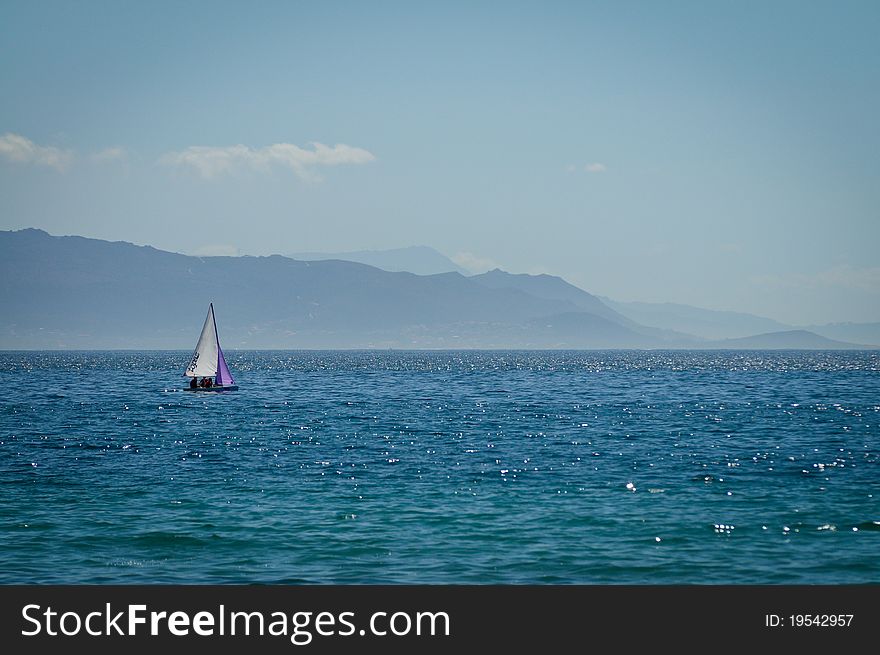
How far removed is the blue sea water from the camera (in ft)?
92.5

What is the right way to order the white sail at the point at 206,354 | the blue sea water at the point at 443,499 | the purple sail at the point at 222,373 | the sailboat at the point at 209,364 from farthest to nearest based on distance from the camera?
→ the purple sail at the point at 222,373, the sailboat at the point at 209,364, the white sail at the point at 206,354, the blue sea water at the point at 443,499

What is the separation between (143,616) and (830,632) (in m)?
14.1

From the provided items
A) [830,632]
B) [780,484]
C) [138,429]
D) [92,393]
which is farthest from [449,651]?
[92,393]

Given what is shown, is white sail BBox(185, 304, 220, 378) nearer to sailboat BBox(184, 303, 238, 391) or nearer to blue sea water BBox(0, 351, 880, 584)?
sailboat BBox(184, 303, 238, 391)

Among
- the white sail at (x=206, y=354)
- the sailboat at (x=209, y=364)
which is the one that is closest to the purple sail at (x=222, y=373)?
the sailboat at (x=209, y=364)

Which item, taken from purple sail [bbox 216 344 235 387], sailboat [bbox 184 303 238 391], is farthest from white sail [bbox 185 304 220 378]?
purple sail [bbox 216 344 235 387]

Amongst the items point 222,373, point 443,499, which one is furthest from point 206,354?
point 443,499

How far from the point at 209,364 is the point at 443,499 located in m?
74.0

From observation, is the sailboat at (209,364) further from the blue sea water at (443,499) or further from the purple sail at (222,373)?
the blue sea water at (443,499)

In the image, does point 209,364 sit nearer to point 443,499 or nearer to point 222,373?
point 222,373

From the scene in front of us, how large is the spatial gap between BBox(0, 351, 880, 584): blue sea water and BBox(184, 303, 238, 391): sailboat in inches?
906

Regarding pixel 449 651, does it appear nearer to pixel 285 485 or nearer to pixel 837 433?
pixel 285 485

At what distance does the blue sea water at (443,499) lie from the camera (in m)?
28.2

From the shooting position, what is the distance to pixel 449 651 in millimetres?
18562
